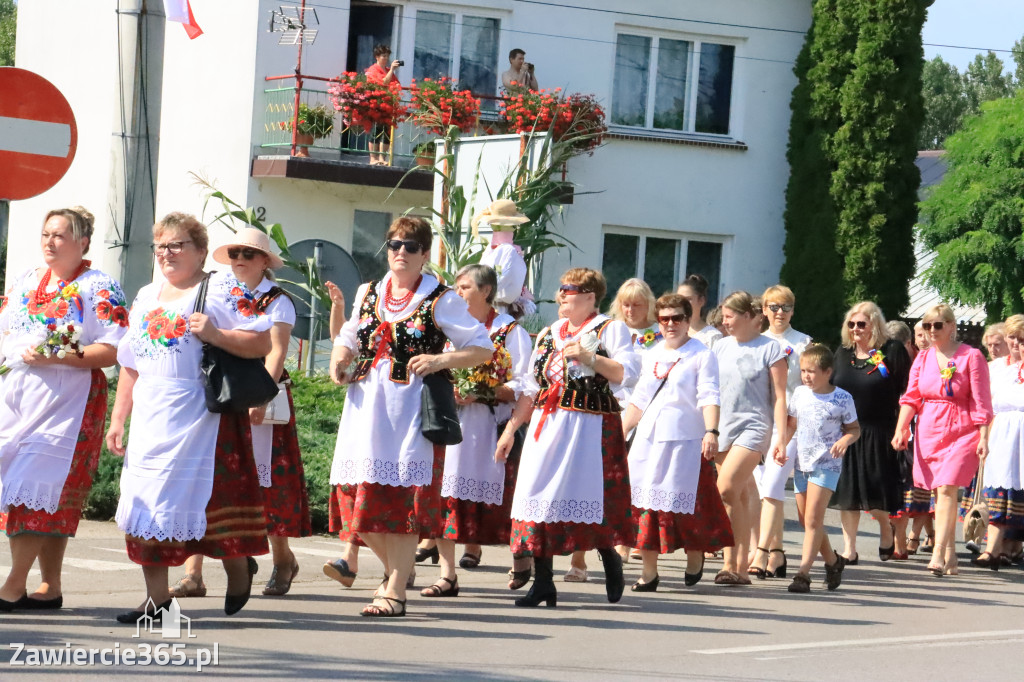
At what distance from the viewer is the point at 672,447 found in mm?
10672

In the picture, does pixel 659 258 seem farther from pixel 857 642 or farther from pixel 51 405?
pixel 51 405

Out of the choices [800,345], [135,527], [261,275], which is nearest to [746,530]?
[800,345]

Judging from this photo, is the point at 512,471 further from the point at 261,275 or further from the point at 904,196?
the point at 904,196

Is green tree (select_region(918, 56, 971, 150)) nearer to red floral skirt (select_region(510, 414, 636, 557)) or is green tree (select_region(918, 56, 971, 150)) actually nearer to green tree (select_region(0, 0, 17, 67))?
green tree (select_region(0, 0, 17, 67))

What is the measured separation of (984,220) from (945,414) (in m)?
21.8

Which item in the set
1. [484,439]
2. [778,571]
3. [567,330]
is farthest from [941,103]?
[567,330]

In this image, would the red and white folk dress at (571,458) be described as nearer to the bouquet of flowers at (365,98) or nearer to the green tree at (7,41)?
the bouquet of flowers at (365,98)

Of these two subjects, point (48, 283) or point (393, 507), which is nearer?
point (48, 283)

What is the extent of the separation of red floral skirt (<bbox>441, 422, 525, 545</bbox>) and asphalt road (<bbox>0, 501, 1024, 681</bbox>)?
1.07 feet

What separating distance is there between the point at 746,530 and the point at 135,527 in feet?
15.9

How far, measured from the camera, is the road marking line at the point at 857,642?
324 inches

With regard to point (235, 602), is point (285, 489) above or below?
above

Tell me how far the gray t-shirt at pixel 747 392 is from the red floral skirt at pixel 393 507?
303 centimetres

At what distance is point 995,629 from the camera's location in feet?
31.2
